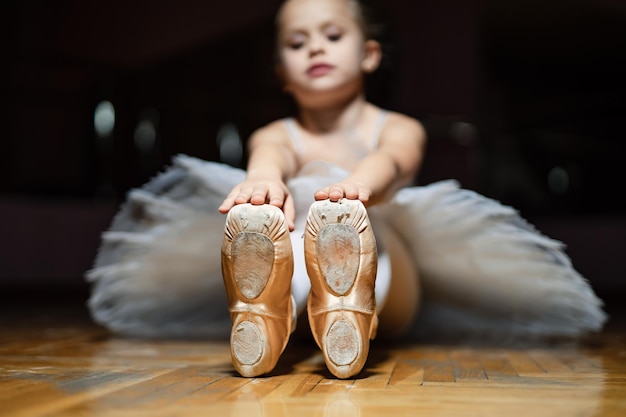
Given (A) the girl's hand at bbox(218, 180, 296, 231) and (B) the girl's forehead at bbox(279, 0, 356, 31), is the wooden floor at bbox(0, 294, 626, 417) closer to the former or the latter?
(A) the girl's hand at bbox(218, 180, 296, 231)

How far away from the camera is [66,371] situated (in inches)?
35.7

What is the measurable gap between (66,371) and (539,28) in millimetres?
3711

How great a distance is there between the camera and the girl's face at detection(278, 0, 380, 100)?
4.00 ft

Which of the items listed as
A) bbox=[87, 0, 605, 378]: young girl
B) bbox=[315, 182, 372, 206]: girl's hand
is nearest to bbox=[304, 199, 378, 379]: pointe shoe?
bbox=[315, 182, 372, 206]: girl's hand

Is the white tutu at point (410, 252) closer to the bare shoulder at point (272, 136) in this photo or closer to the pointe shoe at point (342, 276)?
the bare shoulder at point (272, 136)

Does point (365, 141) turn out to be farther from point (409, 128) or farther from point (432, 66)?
point (432, 66)

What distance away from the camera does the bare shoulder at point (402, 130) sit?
1.25 meters

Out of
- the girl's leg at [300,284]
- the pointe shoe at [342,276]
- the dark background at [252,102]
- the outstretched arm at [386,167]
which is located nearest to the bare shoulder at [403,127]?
the outstretched arm at [386,167]

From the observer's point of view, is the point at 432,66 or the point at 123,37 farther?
the point at 123,37

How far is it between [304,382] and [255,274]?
0.45 ft

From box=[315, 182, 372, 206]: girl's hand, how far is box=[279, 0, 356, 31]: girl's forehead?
0.43 m

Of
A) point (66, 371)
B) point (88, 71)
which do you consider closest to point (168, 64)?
point (88, 71)

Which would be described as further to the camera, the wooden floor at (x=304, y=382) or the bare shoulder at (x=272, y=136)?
the bare shoulder at (x=272, y=136)

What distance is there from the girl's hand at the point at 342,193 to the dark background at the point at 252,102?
1.88 metres
